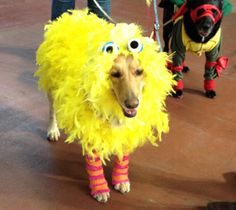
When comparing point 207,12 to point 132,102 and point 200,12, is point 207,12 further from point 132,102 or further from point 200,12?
point 132,102

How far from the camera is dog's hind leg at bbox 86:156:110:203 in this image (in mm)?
1713

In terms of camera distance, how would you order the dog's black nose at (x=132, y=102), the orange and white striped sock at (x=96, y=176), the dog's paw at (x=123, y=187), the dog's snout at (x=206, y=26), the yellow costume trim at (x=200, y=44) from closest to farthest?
the dog's black nose at (x=132, y=102)
the orange and white striped sock at (x=96, y=176)
the dog's paw at (x=123, y=187)
the dog's snout at (x=206, y=26)
the yellow costume trim at (x=200, y=44)

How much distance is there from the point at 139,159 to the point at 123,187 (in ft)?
0.91

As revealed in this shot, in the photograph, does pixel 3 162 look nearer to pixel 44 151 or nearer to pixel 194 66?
pixel 44 151

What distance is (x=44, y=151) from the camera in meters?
2.07

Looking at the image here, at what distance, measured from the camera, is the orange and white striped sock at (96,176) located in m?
1.70

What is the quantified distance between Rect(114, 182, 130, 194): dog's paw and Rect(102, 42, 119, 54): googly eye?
689 mm

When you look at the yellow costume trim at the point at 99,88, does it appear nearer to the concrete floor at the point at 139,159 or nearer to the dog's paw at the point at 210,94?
the concrete floor at the point at 139,159

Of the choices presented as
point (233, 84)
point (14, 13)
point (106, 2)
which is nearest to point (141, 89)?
point (106, 2)

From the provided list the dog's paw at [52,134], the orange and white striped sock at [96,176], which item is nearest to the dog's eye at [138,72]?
the orange and white striped sock at [96,176]

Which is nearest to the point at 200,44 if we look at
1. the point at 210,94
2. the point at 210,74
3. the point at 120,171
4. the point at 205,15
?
the point at 205,15

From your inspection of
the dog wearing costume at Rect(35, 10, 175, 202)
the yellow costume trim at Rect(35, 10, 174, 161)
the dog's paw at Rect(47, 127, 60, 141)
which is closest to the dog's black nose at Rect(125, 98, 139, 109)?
the dog wearing costume at Rect(35, 10, 175, 202)

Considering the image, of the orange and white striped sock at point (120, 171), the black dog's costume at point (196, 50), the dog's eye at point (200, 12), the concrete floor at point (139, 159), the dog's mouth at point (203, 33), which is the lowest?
the concrete floor at point (139, 159)

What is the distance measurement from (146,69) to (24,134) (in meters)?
1.01
